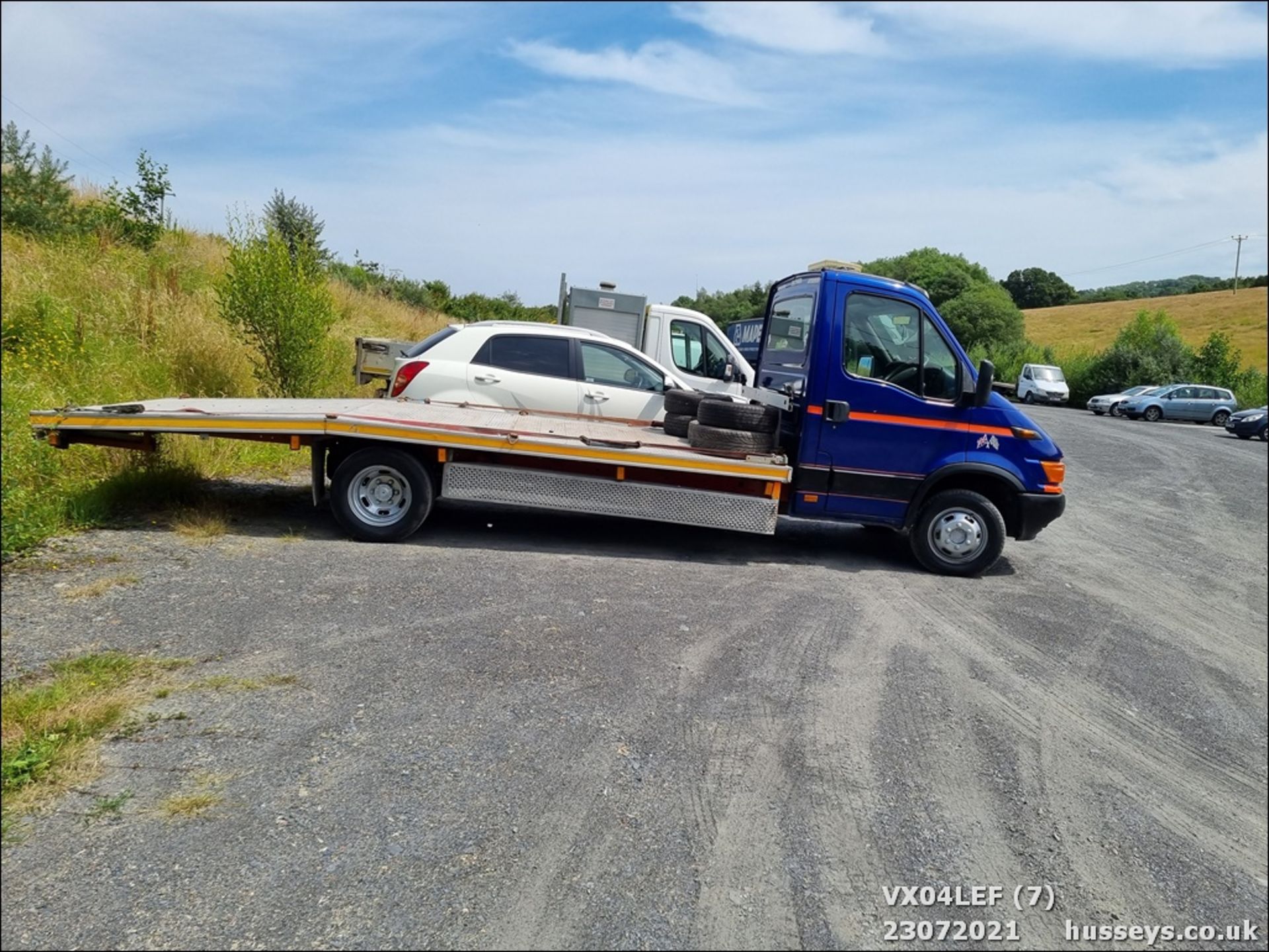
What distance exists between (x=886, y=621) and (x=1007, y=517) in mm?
2413

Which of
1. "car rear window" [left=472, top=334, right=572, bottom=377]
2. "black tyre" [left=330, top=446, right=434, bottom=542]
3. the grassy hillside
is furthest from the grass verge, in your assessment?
"car rear window" [left=472, top=334, right=572, bottom=377]

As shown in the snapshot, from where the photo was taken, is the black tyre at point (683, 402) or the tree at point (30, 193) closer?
the black tyre at point (683, 402)

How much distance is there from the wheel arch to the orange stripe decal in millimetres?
302

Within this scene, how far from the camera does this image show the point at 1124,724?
13.2 ft

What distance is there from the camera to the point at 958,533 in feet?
24.6

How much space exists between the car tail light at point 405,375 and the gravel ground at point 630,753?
2.52 metres

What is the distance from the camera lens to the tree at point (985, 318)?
154ft

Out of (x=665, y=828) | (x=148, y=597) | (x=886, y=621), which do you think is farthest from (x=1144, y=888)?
(x=148, y=597)

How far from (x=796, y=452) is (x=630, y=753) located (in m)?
4.28

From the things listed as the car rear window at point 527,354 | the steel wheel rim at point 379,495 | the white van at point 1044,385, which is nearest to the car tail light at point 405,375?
the car rear window at point 527,354

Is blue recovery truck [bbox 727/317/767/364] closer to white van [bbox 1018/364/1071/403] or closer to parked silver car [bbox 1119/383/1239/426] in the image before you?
parked silver car [bbox 1119/383/1239/426]

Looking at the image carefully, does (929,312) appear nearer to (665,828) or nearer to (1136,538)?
(1136,538)

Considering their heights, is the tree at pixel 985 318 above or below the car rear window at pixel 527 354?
above

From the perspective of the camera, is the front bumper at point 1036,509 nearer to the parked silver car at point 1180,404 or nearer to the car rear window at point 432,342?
the car rear window at point 432,342
